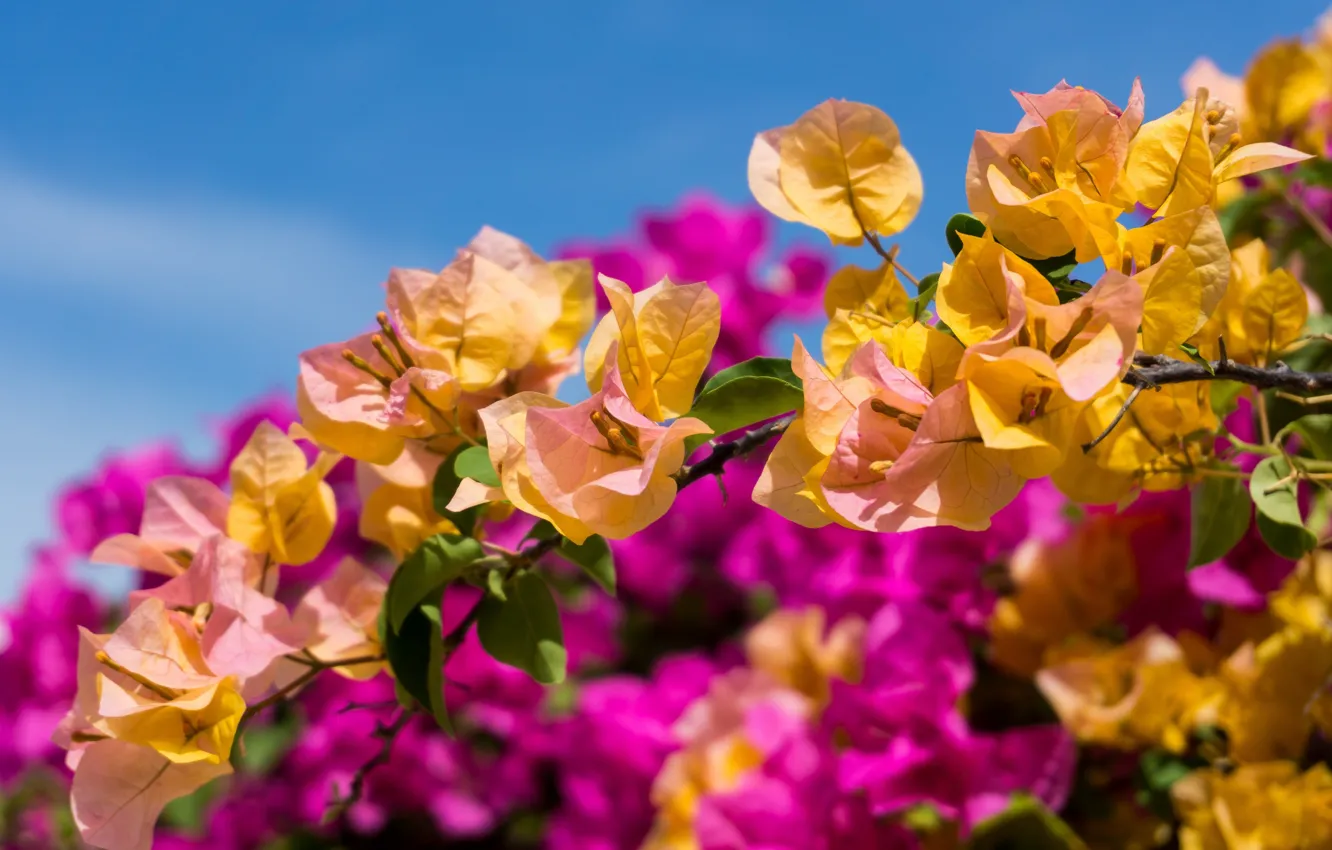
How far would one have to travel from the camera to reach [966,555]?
0.89 meters

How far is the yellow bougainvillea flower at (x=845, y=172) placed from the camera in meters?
0.48

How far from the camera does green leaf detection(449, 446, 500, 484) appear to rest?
16.5 inches

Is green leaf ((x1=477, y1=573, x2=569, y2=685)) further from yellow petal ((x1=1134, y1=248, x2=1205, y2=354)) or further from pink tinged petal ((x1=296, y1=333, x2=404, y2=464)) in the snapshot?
yellow petal ((x1=1134, y1=248, x2=1205, y2=354))

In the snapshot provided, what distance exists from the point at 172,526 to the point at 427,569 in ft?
0.52

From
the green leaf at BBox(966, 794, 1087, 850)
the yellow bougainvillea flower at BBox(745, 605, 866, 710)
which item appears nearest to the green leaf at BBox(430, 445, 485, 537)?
the green leaf at BBox(966, 794, 1087, 850)

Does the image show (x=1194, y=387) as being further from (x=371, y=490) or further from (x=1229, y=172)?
(x=371, y=490)

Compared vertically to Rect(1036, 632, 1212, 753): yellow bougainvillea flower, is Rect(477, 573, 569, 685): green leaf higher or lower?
higher

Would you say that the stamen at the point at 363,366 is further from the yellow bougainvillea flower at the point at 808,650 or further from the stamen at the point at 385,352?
the yellow bougainvillea flower at the point at 808,650

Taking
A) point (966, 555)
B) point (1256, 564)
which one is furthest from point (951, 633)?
point (1256, 564)

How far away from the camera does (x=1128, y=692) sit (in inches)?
29.8

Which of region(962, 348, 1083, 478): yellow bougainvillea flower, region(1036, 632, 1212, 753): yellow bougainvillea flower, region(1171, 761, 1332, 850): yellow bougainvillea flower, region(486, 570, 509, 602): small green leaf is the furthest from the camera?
region(1036, 632, 1212, 753): yellow bougainvillea flower

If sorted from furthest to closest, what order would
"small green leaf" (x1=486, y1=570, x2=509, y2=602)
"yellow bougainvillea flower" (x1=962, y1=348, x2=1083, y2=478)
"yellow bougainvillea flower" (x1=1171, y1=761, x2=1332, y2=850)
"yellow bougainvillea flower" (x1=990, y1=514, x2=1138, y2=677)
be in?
"yellow bougainvillea flower" (x1=990, y1=514, x2=1138, y2=677) → "yellow bougainvillea flower" (x1=1171, y1=761, x2=1332, y2=850) → "small green leaf" (x1=486, y1=570, x2=509, y2=602) → "yellow bougainvillea flower" (x1=962, y1=348, x2=1083, y2=478)

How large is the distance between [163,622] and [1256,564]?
2.25ft

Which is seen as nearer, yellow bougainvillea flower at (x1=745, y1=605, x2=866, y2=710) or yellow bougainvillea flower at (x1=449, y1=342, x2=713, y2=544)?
yellow bougainvillea flower at (x1=449, y1=342, x2=713, y2=544)
